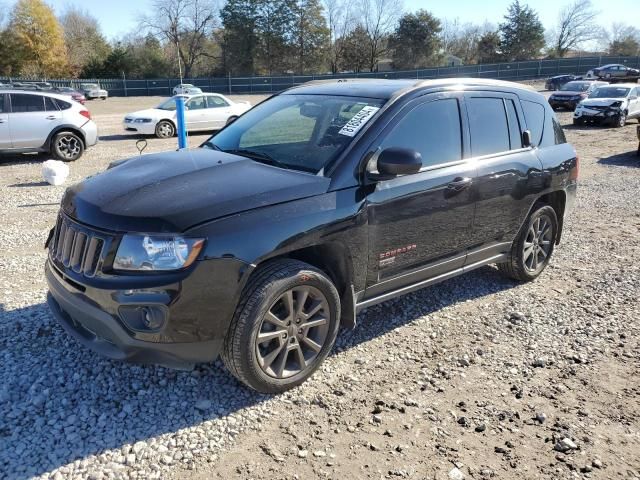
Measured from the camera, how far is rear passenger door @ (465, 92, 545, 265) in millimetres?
4250

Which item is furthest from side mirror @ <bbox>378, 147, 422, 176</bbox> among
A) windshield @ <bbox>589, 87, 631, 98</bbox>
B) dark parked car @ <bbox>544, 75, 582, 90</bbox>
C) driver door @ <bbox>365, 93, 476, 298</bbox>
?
dark parked car @ <bbox>544, 75, 582, 90</bbox>

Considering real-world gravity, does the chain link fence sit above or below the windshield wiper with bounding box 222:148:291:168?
above

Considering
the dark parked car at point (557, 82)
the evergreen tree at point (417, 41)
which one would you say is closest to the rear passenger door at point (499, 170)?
the dark parked car at point (557, 82)

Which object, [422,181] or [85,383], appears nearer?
[85,383]

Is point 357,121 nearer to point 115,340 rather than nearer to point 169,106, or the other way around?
point 115,340

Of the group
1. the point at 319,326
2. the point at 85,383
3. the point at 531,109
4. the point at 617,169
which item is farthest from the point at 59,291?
the point at 617,169

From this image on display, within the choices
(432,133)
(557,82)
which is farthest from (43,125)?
(557,82)

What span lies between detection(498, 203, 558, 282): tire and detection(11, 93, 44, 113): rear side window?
422 inches

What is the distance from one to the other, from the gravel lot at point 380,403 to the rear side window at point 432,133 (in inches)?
54.2

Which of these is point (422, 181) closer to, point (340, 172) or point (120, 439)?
point (340, 172)

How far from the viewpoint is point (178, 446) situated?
284 centimetres

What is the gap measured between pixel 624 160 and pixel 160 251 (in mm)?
13883

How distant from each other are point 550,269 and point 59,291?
477 centimetres

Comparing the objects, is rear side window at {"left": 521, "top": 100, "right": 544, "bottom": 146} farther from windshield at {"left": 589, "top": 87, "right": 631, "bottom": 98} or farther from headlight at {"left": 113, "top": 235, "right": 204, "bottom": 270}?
windshield at {"left": 589, "top": 87, "right": 631, "bottom": 98}
